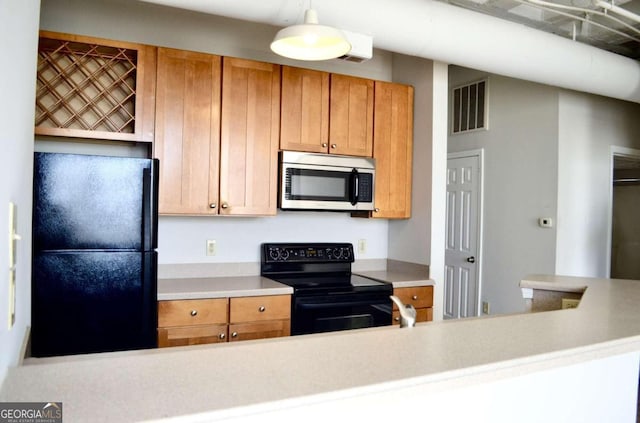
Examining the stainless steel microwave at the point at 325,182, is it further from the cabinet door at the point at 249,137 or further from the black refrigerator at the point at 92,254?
the black refrigerator at the point at 92,254

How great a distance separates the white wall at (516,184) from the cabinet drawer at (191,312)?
2.66m

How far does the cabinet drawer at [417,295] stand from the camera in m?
3.18

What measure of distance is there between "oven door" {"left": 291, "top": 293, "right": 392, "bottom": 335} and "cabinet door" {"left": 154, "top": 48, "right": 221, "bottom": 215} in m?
0.84

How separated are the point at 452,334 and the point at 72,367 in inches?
37.8

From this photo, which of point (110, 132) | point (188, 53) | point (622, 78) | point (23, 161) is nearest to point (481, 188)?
point (622, 78)

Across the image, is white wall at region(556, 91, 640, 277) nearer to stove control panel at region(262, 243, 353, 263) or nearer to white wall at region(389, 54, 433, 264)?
white wall at region(389, 54, 433, 264)

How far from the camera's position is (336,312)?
2.89 m

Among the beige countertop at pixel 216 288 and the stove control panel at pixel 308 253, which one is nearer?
the beige countertop at pixel 216 288

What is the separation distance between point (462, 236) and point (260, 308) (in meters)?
2.63

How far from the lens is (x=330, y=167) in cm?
325

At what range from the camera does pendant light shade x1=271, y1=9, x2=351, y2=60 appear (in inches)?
71.9

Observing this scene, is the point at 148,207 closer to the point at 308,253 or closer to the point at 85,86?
the point at 85,86

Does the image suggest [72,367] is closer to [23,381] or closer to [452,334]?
[23,381]

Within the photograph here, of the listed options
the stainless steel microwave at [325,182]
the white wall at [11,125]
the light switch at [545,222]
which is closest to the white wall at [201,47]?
the stainless steel microwave at [325,182]
